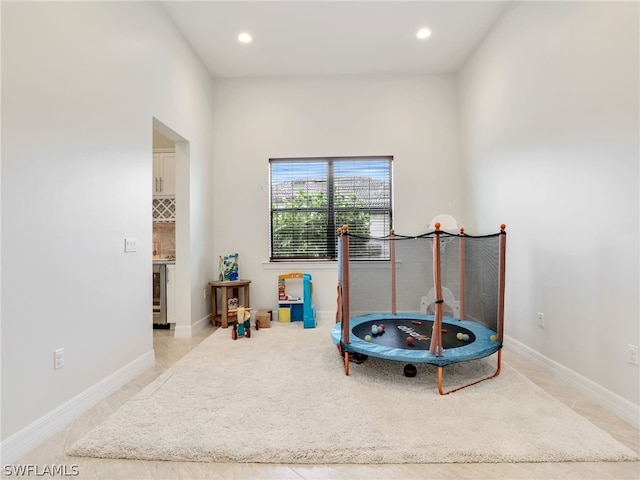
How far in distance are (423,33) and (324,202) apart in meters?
2.28

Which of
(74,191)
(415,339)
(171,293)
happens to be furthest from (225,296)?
(415,339)

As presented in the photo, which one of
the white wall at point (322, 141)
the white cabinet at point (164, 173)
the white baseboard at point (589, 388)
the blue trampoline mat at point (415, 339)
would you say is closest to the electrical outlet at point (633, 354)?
the white baseboard at point (589, 388)

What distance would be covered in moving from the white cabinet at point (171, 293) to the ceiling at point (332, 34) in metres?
2.67

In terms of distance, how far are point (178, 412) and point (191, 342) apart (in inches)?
63.9

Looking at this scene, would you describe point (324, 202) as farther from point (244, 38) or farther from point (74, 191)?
point (74, 191)

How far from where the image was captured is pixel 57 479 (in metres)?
1.47

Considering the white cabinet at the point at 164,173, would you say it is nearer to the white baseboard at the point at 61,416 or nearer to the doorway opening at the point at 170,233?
the doorway opening at the point at 170,233

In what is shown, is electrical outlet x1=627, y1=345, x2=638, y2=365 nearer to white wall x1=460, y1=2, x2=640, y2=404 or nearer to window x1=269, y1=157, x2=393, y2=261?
white wall x1=460, y1=2, x2=640, y2=404

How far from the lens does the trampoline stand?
243 centimetres

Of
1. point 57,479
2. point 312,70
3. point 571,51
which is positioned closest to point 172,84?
point 312,70

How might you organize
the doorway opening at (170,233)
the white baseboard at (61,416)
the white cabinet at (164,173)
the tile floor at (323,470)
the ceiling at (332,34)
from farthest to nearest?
the white cabinet at (164,173), the doorway opening at (170,233), the ceiling at (332,34), the white baseboard at (61,416), the tile floor at (323,470)

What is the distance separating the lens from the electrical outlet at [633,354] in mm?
1873

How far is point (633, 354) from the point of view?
6.21 feet

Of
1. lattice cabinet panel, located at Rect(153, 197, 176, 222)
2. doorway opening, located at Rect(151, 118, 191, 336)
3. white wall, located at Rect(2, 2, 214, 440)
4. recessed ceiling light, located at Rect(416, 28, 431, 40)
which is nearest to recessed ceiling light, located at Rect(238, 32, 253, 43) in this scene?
white wall, located at Rect(2, 2, 214, 440)
